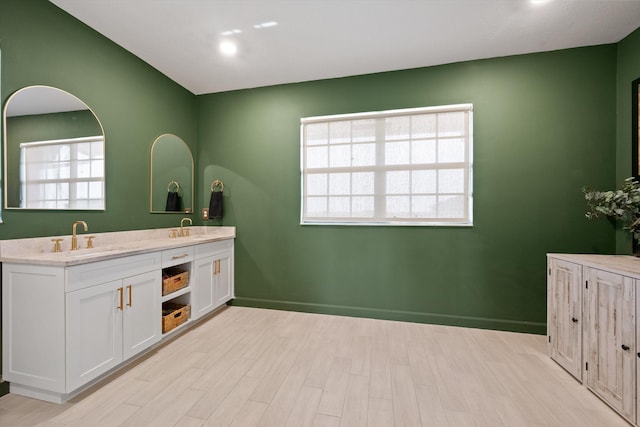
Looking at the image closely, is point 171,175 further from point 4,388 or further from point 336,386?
point 336,386

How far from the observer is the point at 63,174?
82.4 inches

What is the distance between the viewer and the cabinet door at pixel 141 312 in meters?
1.97

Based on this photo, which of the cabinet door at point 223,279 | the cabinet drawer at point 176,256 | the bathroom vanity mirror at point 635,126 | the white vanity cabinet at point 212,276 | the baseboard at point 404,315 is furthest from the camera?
the cabinet door at point 223,279

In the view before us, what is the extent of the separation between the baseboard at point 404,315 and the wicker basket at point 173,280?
0.93m

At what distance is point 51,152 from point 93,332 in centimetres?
141

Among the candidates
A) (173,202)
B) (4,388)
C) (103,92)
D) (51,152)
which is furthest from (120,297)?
(103,92)

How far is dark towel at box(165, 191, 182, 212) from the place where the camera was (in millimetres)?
3088

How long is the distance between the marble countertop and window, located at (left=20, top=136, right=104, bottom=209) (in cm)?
27

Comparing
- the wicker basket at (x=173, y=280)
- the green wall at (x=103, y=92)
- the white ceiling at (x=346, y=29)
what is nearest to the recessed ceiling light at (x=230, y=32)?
the white ceiling at (x=346, y=29)

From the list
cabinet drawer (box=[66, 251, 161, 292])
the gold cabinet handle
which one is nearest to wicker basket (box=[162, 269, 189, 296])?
cabinet drawer (box=[66, 251, 161, 292])

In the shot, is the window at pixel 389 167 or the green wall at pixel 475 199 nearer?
the green wall at pixel 475 199

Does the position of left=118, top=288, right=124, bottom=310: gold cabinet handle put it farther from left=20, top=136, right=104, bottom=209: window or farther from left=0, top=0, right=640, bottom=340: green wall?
left=20, top=136, right=104, bottom=209: window

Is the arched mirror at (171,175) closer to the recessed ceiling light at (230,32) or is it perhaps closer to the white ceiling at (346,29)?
the white ceiling at (346,29)

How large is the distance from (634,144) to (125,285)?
431cm
